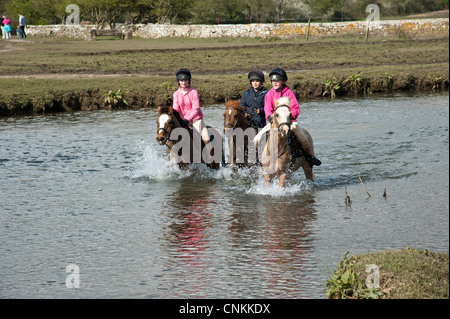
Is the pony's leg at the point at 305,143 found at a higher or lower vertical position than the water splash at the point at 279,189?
higher

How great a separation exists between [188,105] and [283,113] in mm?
2823

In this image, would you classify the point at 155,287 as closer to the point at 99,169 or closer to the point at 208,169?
the point at 208,169

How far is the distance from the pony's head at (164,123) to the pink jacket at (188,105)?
0.79 meters

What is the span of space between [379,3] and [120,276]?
7071 cm

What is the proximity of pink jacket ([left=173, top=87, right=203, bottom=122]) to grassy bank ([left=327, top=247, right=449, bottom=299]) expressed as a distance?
6.33 m

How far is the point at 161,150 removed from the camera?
17016 mm

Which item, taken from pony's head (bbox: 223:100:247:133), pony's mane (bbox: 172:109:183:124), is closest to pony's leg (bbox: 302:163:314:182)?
pony's head (bbox: 223:100:247:133)

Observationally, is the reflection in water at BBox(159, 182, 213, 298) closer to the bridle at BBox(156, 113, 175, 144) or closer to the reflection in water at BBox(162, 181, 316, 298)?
the reflection in water at BBox(162, 181, 316, 298)

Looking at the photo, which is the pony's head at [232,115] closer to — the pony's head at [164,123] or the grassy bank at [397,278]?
the pony's head at [164,123]

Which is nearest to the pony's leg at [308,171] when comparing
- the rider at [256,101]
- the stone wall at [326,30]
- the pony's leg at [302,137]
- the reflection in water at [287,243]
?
the pony's leg at [302,137]

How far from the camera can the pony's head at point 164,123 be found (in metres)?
11.5

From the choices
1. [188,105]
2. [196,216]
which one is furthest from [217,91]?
[196,216]

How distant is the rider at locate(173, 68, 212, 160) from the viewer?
12.8 m

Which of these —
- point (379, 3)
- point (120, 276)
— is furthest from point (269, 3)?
point (120, 276)
